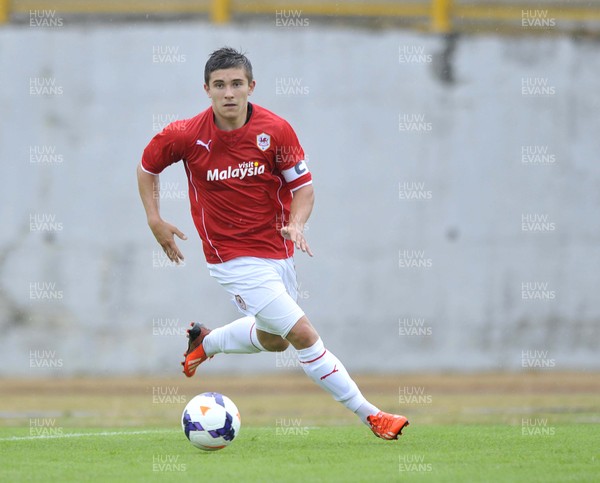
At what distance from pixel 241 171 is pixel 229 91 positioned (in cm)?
56

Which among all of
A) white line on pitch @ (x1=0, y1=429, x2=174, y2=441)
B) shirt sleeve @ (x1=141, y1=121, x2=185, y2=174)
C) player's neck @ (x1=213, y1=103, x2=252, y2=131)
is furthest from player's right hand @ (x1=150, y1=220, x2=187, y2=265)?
white line on pitch @ (x1=0, y1=429, x2=174, y2=441)

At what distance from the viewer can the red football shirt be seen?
7688 mm

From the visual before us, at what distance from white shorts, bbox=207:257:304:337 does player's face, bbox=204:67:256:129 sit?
101cm

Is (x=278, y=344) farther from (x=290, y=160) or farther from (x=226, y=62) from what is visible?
(x=226, y=62)

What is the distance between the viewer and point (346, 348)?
53.5ft

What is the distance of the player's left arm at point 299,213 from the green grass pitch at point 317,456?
4.52 ft

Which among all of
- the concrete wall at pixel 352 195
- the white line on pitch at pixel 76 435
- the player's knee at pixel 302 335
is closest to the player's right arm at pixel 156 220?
the player's knee at pixel 302 335

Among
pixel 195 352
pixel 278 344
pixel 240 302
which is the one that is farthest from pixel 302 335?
pixel 195 352

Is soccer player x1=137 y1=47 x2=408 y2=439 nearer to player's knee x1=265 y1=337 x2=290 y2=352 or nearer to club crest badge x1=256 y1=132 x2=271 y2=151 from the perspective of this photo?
A: club crest badge x1=256 y1=132 x2=271 y2=151

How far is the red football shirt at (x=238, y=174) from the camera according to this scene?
303 inches

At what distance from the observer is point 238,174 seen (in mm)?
7707

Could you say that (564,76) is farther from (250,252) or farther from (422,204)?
(250,252)

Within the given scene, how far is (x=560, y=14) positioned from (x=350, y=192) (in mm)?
4100

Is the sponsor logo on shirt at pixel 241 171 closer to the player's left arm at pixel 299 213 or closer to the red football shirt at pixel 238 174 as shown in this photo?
the red football shirt at pixel 238 174
